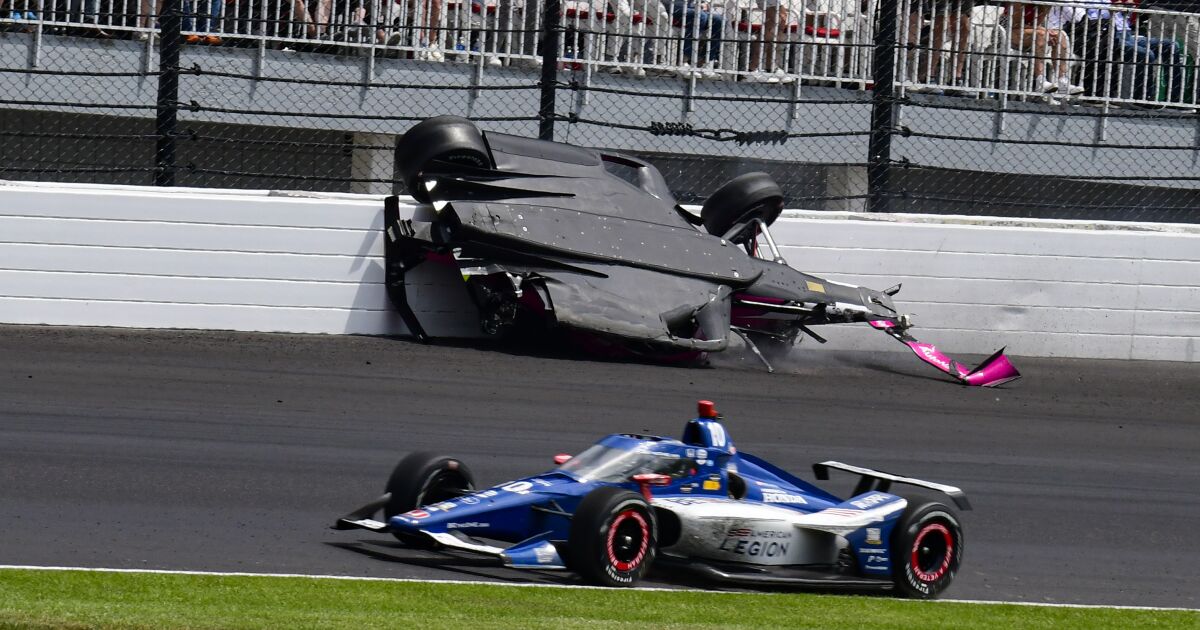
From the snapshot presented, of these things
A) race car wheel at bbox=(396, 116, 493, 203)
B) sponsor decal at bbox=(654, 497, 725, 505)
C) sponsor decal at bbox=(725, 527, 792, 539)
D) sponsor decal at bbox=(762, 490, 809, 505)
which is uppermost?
race car wheel at bbox=(396, 116, 493, 203)

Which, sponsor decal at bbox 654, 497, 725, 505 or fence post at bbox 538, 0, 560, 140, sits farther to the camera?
fence post at bbox 538, 0, 560, 140

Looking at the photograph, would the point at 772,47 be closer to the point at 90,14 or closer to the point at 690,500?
the point at 90,14

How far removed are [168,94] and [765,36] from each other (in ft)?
16.4

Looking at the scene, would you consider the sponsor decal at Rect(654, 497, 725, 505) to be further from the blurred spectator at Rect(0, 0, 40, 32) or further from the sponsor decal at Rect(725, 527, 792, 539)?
the blurred spectator at Rect(0, 0, 40, 32)

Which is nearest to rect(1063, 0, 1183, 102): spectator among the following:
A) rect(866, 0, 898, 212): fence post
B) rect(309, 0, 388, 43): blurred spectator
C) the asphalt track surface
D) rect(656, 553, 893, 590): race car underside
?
rect(866, 0, 898, 212): fence post

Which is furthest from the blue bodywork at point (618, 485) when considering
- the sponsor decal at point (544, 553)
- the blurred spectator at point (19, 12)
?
the blurred spectator at point (19, 12)

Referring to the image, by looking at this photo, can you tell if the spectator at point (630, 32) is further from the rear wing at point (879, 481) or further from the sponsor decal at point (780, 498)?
the sponsor decal at point (780, 498)

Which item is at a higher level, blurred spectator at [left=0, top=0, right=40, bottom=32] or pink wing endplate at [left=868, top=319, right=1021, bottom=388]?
blurred spectator at [left=0, top=0, right=40, bottom=32]

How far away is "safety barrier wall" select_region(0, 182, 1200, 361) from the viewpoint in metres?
11.6

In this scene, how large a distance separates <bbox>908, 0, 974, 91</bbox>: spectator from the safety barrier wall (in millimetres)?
1591

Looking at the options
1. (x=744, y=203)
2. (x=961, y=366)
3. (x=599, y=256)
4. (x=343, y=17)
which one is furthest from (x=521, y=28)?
(x=961, y=366)

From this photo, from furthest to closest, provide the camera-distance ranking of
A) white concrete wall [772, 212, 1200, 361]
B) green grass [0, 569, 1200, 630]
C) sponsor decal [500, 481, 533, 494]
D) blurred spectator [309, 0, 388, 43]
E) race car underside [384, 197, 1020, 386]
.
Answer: blurred spectator [309, 0, 388, 43]
white concrete wall [772, 212, 1200, 361]
race car underside [384, 197, 1020, 386]
sponsor decal [500, 481, 533, 494]
green grass [0, 569, 1200, 630]

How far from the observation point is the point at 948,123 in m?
14.7

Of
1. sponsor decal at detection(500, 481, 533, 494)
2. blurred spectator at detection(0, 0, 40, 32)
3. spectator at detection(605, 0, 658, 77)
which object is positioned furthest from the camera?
spectator at detection(605, 0, 658, 77)
